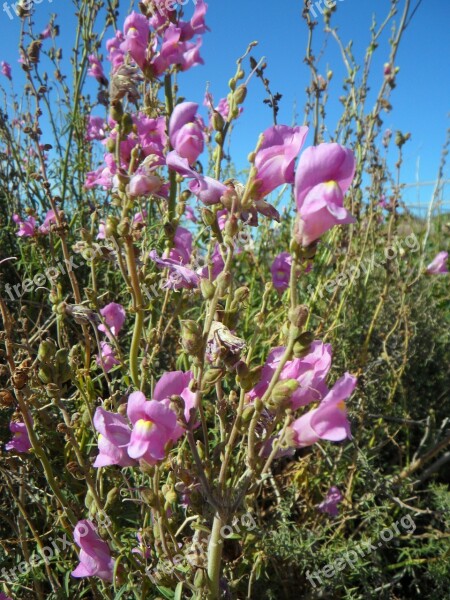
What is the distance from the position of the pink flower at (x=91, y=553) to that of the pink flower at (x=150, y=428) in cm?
38

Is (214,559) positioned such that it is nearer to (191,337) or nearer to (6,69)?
(191,337)

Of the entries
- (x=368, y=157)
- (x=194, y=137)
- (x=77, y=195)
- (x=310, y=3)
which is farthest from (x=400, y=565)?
(x=77, y=195)

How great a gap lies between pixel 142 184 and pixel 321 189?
16.3 inches

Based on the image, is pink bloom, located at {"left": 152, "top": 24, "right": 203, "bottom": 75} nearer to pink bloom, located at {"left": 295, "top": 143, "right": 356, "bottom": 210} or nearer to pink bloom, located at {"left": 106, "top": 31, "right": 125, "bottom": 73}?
pink bloom, located at {"left": 106, "top": 31, "right": 125, "bottom": 73}

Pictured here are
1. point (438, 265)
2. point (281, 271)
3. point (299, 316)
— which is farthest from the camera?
point (438, 265)

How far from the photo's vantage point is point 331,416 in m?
0.86

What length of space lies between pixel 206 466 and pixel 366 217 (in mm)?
2055

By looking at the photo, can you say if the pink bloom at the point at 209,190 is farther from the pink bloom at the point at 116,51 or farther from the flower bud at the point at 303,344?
the pink bloom at the point at 116,51

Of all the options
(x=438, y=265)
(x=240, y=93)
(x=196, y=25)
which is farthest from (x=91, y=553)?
(x=438, y=265)

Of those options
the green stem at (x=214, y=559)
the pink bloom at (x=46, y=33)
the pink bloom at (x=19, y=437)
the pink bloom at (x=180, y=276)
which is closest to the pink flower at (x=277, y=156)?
the pink bloom at (x=180, y=276)

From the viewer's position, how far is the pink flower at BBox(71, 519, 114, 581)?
1154 millimetres

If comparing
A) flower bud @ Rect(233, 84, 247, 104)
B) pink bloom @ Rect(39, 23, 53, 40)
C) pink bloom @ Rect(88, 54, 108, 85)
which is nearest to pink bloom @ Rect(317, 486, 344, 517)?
flower bud @ Rect(233, 84, 247, 104)

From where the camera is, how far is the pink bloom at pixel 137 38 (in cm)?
140

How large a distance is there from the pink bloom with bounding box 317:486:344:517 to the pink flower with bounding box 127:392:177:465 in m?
1.18
